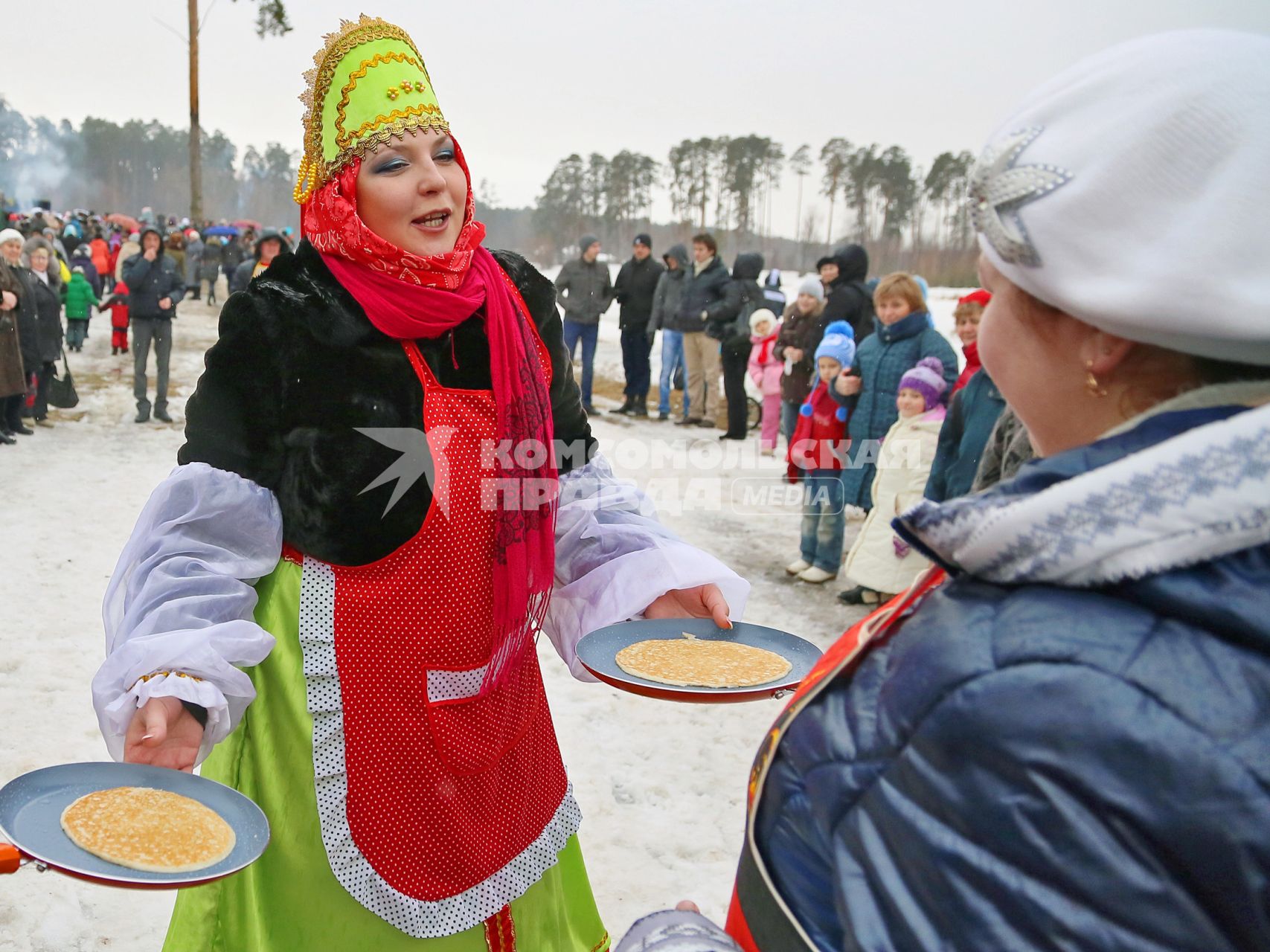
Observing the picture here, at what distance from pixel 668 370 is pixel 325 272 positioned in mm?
10140

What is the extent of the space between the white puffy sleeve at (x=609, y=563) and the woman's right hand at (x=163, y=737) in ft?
2.39

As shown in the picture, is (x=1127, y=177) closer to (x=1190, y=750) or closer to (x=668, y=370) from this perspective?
(x=1190, y=750)

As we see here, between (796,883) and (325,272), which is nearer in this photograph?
(796,883)

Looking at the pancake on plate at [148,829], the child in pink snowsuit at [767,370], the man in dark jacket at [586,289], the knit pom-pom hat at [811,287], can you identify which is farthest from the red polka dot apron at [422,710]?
the man in dark jacket at [586,289]

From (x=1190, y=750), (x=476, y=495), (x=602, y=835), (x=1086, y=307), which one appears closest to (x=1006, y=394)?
(x=1086, y=307)

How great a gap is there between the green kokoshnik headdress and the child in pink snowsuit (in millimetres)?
7787

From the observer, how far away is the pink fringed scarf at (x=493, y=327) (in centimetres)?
177

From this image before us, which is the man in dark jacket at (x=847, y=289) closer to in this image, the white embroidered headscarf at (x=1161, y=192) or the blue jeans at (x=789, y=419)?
the blue jeans at (x=789, y=419)

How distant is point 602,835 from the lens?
3.29 metres

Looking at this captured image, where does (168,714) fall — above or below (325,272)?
below

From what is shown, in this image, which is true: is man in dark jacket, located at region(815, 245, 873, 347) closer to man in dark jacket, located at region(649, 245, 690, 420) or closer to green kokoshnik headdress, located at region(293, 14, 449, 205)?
man in dark jacket, located at region(649, 245, 690, 420)

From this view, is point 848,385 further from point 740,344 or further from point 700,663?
point 700,663

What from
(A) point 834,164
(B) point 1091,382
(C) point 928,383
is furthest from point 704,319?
(A) point 834,164

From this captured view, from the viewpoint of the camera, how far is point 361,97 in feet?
5.93
